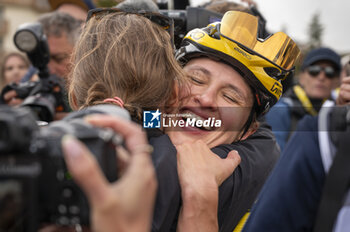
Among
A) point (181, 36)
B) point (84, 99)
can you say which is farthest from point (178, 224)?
point (181, 36)

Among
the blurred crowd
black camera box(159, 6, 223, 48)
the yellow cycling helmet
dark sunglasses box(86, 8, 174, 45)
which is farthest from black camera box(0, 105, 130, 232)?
black camera box(159, 6, 223, 48)

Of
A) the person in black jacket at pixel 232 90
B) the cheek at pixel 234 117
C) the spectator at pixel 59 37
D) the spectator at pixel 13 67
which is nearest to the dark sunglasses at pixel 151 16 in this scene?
the person in black jacket at pixel 232 90

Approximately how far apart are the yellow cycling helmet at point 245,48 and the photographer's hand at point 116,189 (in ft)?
3.63

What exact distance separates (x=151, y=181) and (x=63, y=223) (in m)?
0.23

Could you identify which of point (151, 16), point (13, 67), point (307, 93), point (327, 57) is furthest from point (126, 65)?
point (13, 67)

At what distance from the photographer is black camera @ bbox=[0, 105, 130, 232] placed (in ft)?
2.41

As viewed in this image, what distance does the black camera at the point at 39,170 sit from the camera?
735 mm

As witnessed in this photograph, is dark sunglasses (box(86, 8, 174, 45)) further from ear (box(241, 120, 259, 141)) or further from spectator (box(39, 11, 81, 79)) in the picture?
spectator (box(39, 11, 81, 79))

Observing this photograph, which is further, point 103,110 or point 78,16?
point 78,16

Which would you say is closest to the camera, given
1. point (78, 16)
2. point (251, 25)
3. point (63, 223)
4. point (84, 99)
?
point (63, 223)

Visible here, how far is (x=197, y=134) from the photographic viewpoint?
5.69 ft

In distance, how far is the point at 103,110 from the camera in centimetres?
97

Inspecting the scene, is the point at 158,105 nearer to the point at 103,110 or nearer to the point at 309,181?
the point at 103,110

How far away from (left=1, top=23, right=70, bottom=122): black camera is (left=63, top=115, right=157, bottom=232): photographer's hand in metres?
1.95
